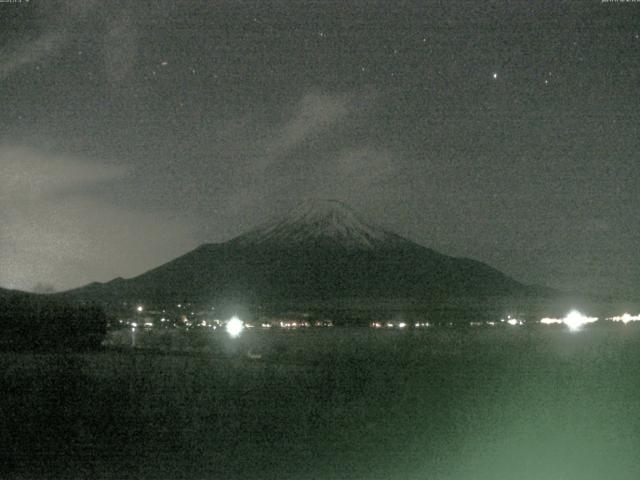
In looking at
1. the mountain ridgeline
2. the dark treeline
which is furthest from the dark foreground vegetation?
the mountain ridgeline

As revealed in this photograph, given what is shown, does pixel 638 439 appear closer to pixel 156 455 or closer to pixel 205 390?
pixel 156 455

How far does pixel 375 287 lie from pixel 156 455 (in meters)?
119

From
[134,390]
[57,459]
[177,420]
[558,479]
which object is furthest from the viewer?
[134,390]

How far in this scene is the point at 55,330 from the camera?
41.4 metres

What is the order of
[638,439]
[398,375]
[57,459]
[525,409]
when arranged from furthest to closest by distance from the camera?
[398,375], [525,409], [638,439], [57,459]

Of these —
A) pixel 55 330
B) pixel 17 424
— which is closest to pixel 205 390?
pixel 17 424

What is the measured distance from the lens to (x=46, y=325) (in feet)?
134

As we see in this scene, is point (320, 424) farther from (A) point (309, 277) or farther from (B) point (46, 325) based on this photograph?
(A) point (309, 277)

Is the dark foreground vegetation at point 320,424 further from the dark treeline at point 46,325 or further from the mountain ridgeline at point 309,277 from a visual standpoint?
the mountain ridgeline at point 309,277

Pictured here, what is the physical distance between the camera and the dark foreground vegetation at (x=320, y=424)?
10.9 m

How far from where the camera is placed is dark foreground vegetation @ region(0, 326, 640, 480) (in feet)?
35.7

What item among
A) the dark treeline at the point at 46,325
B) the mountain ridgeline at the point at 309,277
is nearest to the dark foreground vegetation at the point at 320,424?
the dark treeline at the point at 46,325

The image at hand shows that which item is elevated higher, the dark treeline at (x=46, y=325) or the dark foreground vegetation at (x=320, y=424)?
the dark treeline at (x=46, y=325)

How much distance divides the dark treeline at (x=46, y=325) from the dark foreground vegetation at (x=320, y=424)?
18.9 metres
